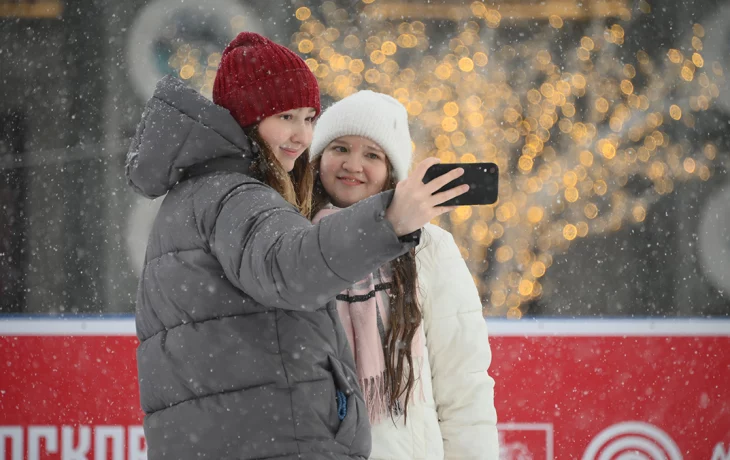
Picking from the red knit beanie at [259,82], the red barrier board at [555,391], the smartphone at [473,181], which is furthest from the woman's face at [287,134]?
the red barrier board at [555,391]

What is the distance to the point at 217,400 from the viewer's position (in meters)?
1.09

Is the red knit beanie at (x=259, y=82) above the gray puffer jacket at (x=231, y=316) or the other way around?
above

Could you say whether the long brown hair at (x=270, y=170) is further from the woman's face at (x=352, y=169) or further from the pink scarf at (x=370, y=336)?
the woman's face at (x=352, y=169)

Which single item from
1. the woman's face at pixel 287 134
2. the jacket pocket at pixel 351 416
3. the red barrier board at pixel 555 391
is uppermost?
the woman's face at pixel 287 134

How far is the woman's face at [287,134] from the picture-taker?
4.25ft

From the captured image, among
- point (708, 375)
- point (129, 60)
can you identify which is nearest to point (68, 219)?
point (129, 60)

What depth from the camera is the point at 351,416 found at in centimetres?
113

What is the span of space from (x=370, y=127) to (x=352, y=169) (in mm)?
116

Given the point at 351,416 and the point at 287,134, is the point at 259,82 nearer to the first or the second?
the point at 287,134

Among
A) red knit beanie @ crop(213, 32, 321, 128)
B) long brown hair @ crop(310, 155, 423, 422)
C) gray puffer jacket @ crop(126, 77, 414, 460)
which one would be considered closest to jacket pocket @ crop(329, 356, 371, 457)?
gray puffer jacket @ crop(126, 77, 414, 460)

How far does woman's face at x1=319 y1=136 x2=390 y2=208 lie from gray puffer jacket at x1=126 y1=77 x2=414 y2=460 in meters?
0.64

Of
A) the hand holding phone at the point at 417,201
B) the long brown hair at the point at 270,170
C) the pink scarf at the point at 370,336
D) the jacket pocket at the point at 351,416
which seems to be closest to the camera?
the hand holding phone at the point at 417,201

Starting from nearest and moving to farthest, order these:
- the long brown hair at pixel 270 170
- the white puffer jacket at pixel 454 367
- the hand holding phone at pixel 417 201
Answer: the hand holding phone at pixel 417 201 → the long brown hair at pixel 270 170 → the white puffer jacket at pixel 454 367

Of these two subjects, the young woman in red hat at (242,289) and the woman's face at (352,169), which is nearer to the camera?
the young woman in red hat at (242,289)
